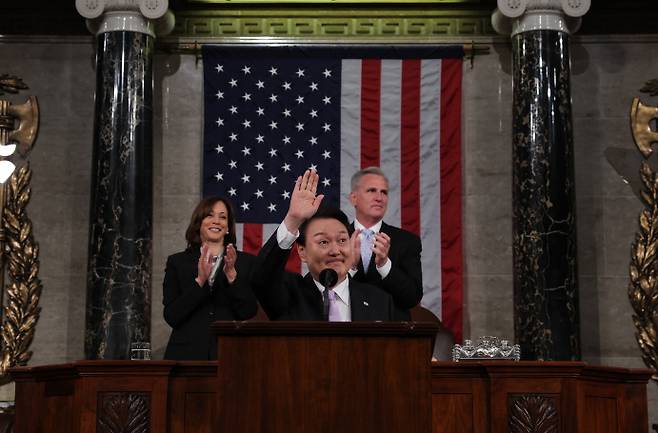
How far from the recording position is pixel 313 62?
11.8 m

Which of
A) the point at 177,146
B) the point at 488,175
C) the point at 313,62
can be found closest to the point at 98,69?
the point at 177,146

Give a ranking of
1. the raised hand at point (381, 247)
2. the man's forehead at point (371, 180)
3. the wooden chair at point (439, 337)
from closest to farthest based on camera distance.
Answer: the raised hand at point (381, 247) < the man's forehead at point (371, 180) < the wooden chair at point (439, 337)

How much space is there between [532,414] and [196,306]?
2392mm

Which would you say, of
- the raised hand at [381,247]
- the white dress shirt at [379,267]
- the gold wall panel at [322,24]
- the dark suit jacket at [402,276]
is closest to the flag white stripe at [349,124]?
the gold wall panel at [322,24]

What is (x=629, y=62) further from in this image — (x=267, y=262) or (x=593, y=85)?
(x=267, y=262)

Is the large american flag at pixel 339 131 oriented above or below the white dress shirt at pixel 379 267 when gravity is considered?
above

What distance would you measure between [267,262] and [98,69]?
5466mm

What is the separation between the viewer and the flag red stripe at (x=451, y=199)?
11343mm

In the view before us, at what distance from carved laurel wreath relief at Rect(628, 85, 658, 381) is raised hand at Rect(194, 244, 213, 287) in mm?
5657

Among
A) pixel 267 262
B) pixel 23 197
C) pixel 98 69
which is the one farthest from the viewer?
pixel 23 197

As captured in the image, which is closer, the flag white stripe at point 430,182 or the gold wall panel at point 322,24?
the flag white stripe at point 430,182

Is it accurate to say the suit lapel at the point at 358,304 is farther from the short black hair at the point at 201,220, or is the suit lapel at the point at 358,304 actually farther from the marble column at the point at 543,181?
the marble column at the point at 543,181

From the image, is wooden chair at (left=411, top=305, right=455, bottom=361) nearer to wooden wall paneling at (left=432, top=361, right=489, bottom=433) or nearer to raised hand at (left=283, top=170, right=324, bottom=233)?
wooden wall paneling at (left=432, top=361, right=489, bottom=433)

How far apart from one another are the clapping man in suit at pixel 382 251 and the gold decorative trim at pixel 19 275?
4.09 m
